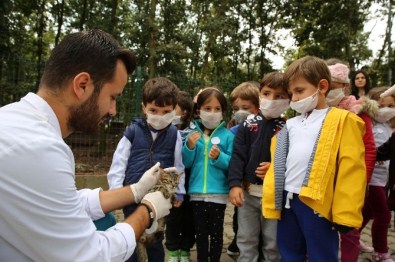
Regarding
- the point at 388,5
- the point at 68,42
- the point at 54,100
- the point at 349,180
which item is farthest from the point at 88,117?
the point at 388,5

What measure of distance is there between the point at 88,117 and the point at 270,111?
1.81 m

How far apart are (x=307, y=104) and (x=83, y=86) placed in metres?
1.60

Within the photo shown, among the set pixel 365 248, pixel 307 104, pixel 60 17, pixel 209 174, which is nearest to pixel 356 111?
pixel 307 104

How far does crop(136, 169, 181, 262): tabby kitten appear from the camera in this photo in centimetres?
195

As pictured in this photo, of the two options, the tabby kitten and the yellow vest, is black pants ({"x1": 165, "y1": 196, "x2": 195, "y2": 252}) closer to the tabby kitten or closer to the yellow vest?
the tabby kitten

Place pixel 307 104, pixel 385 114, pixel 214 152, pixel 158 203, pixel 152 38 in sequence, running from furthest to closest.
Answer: pixel 152 38
pixel 385 114
pixel 214 152
pixel 307 104
pixel 158 203

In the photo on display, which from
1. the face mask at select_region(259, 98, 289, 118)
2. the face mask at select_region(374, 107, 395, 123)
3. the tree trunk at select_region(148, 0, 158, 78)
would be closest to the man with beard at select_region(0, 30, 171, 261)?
the face mask at select_region(259, 98, 289, 118)

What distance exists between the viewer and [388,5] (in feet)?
47.8

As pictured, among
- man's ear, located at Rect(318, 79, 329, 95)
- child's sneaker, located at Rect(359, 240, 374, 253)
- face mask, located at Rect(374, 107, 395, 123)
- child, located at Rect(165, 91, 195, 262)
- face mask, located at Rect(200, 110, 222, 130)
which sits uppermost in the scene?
man's ear, located at Rect(318, 79, 329, 95)

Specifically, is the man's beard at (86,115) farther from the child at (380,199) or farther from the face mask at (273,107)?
the child at (380,199)

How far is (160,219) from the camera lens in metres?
2.03

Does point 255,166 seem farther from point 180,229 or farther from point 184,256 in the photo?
point 184,256

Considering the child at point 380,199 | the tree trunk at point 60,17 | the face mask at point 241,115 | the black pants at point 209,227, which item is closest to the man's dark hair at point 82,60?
the black pants at point 209,227

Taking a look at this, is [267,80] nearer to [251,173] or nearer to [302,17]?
[251,173]
